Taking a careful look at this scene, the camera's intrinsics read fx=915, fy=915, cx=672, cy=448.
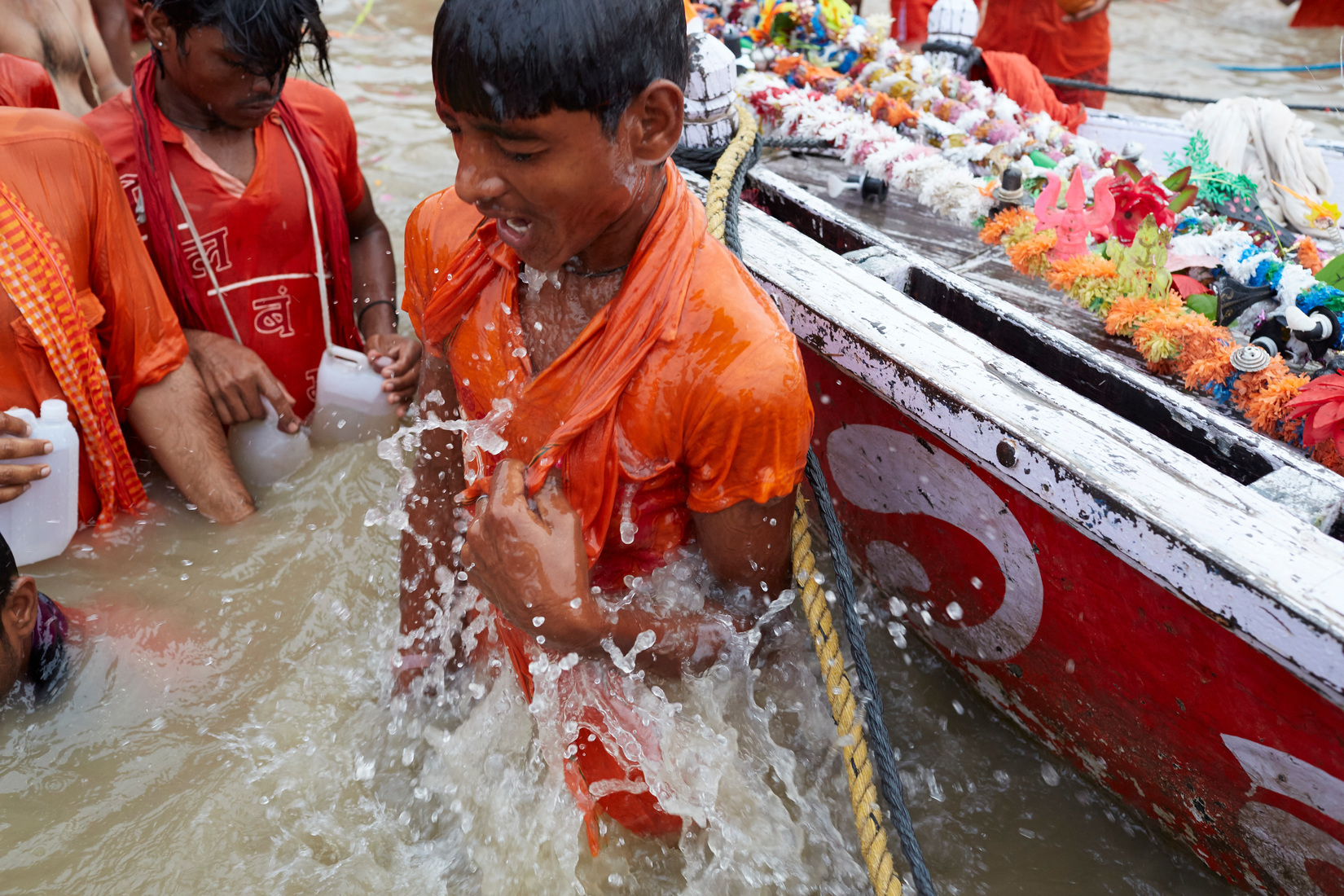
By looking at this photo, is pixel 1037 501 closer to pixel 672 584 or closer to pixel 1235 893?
pixel 672 584

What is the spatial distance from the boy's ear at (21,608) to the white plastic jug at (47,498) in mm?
227

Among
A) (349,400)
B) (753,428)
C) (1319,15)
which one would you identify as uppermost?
(753,428)

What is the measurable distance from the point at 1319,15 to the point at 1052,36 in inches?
255

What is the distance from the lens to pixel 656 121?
1374mm

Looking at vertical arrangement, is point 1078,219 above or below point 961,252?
above

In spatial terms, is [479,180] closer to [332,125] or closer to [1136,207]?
[332,125]

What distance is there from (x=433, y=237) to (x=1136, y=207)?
2093 mm

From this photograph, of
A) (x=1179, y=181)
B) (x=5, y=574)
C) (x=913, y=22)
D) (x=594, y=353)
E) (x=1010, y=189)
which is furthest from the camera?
(x=913, y=22)

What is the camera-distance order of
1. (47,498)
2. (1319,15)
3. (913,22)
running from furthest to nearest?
(1319,15) → (913,22) → (47,498)

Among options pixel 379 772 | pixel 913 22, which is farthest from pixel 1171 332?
pixel 913 22

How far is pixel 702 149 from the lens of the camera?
2.75m

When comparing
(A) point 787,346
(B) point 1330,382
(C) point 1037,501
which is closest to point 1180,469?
(C) point 1037,501

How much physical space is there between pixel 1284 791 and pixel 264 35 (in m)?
2.90

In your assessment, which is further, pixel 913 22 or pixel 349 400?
pixel 913 22
